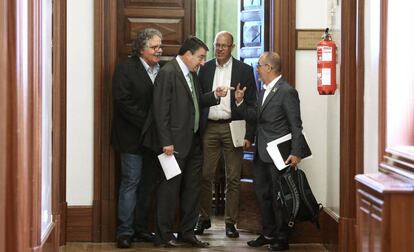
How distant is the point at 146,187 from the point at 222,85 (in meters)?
1.01

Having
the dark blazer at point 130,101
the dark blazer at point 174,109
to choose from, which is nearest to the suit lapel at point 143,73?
the dark blazer at point 130,101

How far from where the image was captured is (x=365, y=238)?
3.39m

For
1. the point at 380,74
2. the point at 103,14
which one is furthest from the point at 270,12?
the point at 380,74

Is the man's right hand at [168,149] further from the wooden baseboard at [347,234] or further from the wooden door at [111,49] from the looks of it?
the wooden baseboard at [347,234]

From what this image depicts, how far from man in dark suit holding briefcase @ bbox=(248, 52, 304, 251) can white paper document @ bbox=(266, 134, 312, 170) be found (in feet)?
0.12

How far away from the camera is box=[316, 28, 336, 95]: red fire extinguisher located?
553cm

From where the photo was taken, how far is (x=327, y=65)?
18.2 feet


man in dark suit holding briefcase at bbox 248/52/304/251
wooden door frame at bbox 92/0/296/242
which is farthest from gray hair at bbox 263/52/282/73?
wooden door frame at bbox 92/0/296/242

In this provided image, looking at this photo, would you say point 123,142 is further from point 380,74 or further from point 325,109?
point 380,74

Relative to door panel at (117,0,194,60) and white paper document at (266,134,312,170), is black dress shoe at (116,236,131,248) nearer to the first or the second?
white paper document at (266,134,312,170)

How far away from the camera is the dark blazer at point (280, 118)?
5672 mm

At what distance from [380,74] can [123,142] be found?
103 inches

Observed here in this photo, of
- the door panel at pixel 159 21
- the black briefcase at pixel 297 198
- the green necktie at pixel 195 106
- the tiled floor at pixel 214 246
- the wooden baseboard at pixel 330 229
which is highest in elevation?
the door panel at pixel 159 21

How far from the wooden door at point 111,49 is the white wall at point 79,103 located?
0.06 meters
